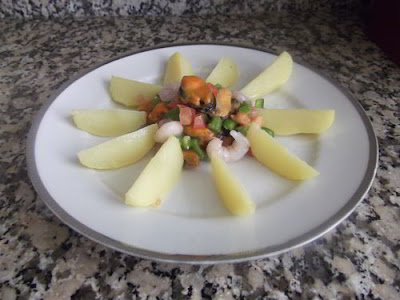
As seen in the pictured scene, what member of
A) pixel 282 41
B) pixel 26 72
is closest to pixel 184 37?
pixel 282 41

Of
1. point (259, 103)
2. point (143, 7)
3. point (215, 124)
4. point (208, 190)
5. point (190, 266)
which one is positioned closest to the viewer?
point (190, 266)

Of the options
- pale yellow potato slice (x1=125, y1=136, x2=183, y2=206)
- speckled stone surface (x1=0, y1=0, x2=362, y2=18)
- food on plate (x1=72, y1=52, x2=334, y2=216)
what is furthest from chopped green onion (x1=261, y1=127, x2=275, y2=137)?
speckled stone surface (x1=0, y1=0, x2=362, y2=18)

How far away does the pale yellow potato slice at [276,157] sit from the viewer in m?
0.87

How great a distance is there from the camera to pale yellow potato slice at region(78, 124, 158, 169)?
3.00ft

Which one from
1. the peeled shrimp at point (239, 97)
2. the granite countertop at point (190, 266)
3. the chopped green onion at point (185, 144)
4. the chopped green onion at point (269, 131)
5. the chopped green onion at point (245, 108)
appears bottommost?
the granite countertop at point (190, 266)

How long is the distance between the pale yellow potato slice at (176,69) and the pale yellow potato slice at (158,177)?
286mm

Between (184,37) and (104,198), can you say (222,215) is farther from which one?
(184,37)

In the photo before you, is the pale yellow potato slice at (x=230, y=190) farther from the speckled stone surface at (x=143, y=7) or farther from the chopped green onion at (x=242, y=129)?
the speckled stone surface at (x=143, y=7)

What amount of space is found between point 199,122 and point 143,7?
0.83m

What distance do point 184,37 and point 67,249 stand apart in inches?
38.0

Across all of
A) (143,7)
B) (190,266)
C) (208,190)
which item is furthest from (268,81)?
(143,7)

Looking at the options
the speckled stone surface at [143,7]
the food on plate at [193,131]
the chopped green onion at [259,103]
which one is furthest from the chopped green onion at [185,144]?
the speckled stone surface at [143,7]

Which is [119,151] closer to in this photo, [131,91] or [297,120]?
[131,91]

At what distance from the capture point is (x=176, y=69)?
3.85 feet
